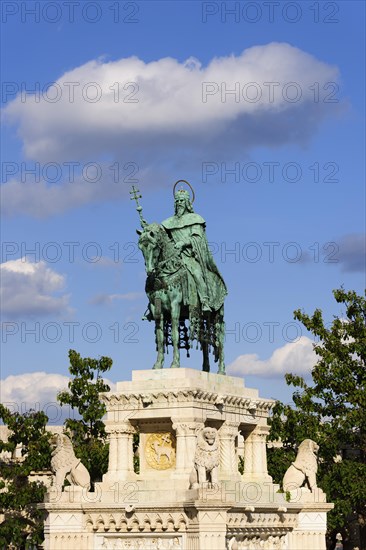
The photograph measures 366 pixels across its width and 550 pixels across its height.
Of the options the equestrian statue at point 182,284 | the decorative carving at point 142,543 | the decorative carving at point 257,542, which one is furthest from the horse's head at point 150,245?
the decorative carving at point 257,542

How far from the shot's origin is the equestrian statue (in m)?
36.6

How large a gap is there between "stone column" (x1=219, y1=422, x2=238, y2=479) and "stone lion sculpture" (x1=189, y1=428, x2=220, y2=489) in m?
2.89

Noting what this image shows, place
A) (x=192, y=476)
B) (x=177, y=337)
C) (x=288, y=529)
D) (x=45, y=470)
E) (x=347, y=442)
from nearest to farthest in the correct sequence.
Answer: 1. (x=192, y=476)
2. (x=177, y=337)
3. (x=288, y=529)
4. (x=347, y=442)
5. (x=45, y=470)

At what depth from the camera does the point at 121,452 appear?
120ft

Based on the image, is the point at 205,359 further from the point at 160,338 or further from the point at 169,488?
the point at 169,488

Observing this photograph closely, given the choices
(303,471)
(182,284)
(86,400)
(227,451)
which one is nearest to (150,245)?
(182,284)

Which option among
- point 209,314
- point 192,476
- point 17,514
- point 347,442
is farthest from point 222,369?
point 17,514

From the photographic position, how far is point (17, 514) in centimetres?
5809

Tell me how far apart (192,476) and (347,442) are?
74.4 ft

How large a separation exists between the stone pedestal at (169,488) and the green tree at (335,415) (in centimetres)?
1594

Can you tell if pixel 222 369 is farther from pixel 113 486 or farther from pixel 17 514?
pixel 17 514

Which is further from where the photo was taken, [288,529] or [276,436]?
[276,436]

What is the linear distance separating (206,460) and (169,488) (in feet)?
6.41

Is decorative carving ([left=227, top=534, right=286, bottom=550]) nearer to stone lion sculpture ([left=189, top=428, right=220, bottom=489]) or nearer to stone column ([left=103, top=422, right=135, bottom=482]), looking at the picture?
stone lion sculpture ([left=189, top=428, right=220, bottom=489])
